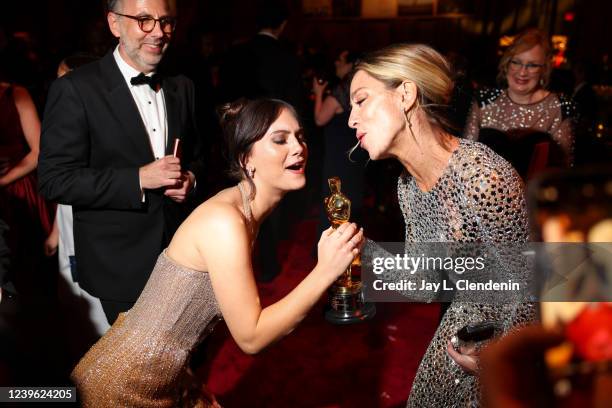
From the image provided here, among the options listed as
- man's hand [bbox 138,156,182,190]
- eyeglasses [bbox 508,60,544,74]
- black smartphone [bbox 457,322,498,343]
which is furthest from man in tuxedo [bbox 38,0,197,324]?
eyeglasses [bbox 508,60,544,74]

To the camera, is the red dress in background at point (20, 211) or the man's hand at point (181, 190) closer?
the man's hand at point (181, 190)

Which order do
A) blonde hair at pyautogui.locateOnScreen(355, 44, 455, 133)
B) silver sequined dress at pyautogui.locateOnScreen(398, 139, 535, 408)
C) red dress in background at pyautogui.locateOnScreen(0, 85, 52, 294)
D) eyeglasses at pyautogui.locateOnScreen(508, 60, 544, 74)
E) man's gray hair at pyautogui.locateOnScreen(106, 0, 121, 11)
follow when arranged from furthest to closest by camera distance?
eyeglasses at pyautogui.locateOnScreen(508, 60, 544, 74) → red dress in background at pyautogui.locateOnScreen(0, 85, 52, 294) → man's gray hair at pyautogui.locateOnScreen(106, 0, 121, 11) → blonde hair at pyautogui.locateOnScreen(355, 44, 455, 133) → silver sequined dress at pyautogui.locateOnScreen(398, 139, 535, 408)

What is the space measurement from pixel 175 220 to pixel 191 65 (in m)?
2.70

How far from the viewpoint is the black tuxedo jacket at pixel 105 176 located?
187 centimetres

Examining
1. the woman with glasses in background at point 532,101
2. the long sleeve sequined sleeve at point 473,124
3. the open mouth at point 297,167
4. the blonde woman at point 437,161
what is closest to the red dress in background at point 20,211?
the open mouth at point 297,167

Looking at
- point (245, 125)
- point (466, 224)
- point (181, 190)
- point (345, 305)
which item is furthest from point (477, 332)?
point (181, 190)

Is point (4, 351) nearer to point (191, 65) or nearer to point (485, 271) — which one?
point (485, 271)

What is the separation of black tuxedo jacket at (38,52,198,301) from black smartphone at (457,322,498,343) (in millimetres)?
1248

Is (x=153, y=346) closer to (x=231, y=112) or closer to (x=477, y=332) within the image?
(x=231, y=112)

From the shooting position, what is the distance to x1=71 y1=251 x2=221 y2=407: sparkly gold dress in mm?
1536

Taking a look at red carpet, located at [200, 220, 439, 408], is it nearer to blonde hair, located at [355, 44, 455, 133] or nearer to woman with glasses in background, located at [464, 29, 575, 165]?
woman with glasses in background, located at [464, 29, 575, 165]

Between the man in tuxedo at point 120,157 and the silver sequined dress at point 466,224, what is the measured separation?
0.98 metres

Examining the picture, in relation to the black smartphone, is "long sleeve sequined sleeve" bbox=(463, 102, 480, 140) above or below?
above

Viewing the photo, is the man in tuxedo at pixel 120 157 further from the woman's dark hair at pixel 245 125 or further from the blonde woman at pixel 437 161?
the blonde woman at pixel 437 161
